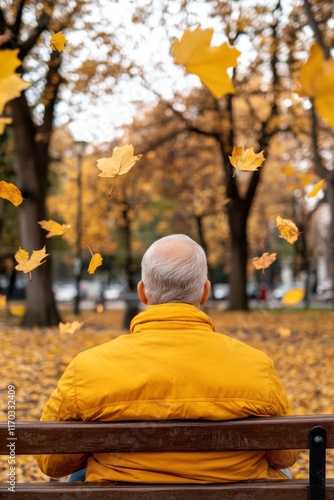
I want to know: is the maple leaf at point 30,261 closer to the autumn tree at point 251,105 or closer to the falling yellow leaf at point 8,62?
the falling yellow leaf at point 8,62

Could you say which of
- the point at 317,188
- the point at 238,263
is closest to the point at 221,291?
the point at 238,263

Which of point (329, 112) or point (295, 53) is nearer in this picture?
point (329, 112)

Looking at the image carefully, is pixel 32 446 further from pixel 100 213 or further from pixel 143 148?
pixel 100 213

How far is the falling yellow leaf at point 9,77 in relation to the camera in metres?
1.65

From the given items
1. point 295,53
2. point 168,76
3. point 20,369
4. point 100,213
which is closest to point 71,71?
point 168,76

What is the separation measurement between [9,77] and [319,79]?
0.76 meters

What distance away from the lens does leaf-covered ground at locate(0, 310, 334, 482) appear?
626 centimetres

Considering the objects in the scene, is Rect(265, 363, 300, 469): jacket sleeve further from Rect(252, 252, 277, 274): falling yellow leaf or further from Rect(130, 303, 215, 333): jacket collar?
Rect(252, 252, 277, 274): falling yellow leaf

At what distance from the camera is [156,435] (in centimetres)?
219

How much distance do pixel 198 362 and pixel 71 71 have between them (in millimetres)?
11795

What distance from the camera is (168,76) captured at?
51.2ft

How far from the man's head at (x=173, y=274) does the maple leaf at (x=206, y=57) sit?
2.07ft

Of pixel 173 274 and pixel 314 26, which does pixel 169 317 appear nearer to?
pixel 173 274

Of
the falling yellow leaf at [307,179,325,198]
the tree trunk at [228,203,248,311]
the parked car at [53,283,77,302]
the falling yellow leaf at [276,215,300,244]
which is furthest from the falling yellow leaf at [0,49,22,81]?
the parked car at [53,283,77,302]
